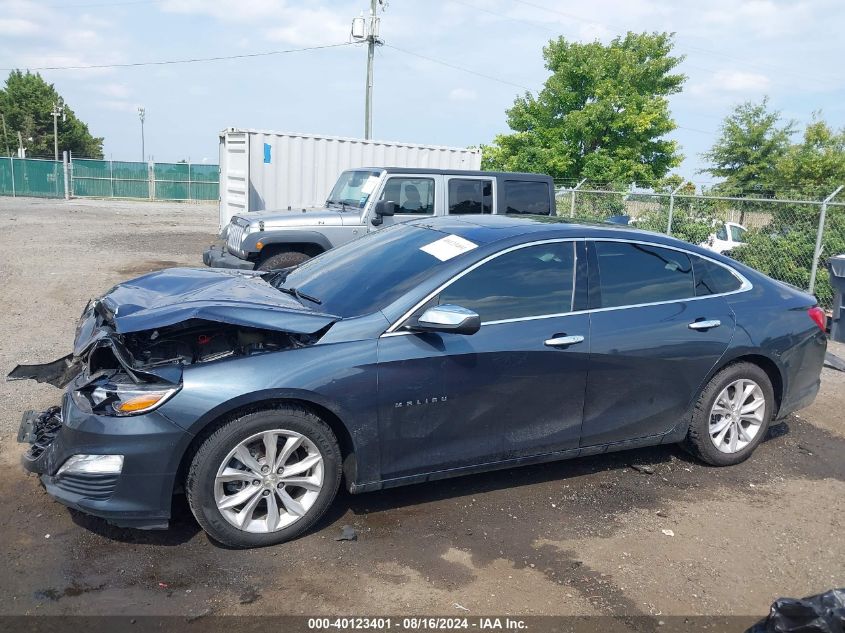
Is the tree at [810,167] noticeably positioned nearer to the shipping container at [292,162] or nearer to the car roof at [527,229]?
the shipping container at [292,162]

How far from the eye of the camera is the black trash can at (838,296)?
361 inches

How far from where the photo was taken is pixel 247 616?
123 inches

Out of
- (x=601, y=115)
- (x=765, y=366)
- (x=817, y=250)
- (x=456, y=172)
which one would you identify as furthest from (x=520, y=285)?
(x=601, y=115)

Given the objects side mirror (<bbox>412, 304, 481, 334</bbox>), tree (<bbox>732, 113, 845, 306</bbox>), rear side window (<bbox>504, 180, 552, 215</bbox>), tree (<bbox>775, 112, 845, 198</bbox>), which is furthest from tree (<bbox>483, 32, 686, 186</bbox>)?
side mirror (<bbox>412, 304, 481, 334</bbox>)

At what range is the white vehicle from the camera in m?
12.8

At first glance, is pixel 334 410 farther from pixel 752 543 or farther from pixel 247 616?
pixel 752 543

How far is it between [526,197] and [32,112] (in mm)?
58143

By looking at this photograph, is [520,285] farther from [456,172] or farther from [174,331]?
[456,172]

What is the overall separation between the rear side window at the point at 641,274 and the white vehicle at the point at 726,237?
874 centimetres

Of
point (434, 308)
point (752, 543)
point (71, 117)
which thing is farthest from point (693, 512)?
point (71, 117)

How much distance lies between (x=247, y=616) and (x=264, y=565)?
16.5 inches

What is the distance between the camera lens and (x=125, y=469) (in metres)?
3.38

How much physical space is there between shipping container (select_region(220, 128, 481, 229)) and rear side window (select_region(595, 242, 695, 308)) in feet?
30.7

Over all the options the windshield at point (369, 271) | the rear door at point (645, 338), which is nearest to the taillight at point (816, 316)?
the rear door at point (645, 338)
